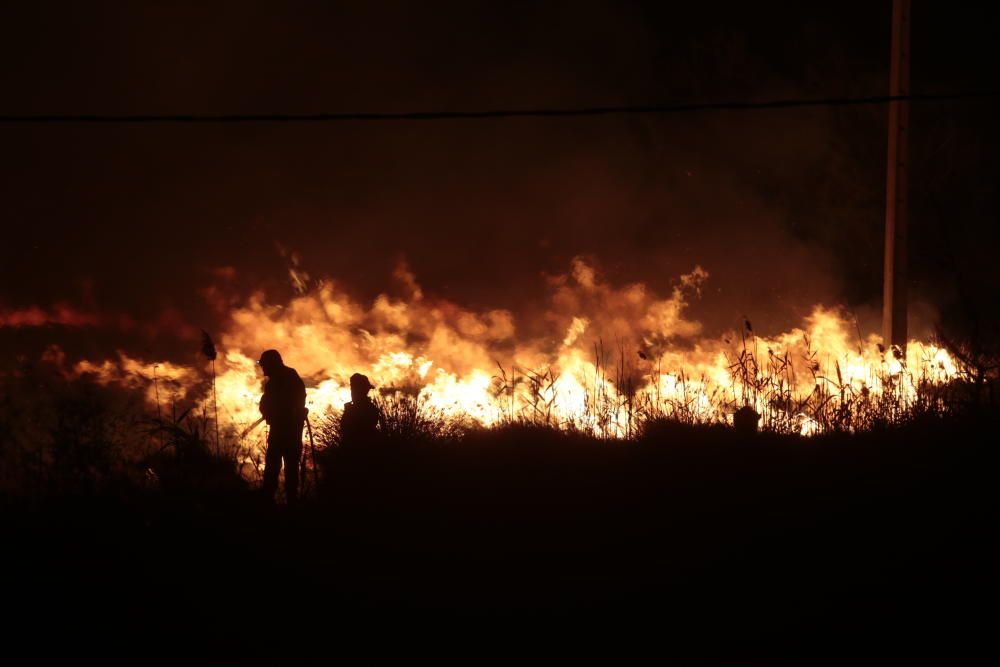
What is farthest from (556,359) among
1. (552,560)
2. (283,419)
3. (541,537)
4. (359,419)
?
(552,560)

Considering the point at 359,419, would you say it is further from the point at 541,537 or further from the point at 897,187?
the point at 897,187

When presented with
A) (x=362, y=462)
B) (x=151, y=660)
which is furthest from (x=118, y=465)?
(x=151, y=660)

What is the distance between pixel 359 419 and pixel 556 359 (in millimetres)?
6434

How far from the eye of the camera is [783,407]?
31.0ft

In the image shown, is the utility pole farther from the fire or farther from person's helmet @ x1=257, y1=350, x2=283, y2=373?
person's helmet @ x1=257, y1=350, x2=283, y2=373

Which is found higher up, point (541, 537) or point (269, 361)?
point (269, 361)

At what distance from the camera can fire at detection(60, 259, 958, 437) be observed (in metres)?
10.5

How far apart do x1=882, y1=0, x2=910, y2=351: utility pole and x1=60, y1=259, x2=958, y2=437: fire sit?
555 mm

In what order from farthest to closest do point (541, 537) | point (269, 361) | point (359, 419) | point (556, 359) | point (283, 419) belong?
point (556, 359)
point (269, 361)
point (283, 419)
point (359, 419)
point (541, 537)

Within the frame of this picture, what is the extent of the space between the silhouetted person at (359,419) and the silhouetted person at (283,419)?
0.45 m

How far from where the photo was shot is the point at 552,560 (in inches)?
234

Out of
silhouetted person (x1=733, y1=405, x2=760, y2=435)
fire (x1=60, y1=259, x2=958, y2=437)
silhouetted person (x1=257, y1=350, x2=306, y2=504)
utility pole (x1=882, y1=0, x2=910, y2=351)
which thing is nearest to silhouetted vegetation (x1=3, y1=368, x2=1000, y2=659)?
silhouetted person (x1=733, y1=405, x2=760, y2=435)

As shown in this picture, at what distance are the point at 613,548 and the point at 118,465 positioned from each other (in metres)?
4.99

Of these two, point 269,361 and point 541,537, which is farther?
point 269,361
